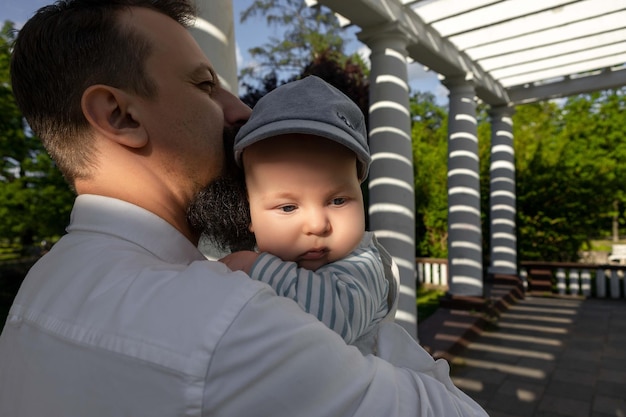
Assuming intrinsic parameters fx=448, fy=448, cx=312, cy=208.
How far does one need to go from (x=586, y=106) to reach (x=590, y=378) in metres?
22.2

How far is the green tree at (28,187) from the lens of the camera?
9125mm

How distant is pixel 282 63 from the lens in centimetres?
2300

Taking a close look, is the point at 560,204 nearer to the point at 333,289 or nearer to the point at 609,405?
the point at 609,405

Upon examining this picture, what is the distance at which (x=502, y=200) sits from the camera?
1185 centimetres

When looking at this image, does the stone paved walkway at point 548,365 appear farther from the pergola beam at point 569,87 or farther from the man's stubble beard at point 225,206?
the pergola beam at point 569,87

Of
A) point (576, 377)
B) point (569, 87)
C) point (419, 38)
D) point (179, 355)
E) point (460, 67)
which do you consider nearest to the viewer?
point (179, 355)

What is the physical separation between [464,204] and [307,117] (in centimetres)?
858

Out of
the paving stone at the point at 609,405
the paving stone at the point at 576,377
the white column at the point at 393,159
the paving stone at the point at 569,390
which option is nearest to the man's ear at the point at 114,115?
the white column at the point at 393,159

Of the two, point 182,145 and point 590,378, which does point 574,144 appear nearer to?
point 590,378

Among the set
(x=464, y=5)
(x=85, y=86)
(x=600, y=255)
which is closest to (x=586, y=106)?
(x=600, y=255)

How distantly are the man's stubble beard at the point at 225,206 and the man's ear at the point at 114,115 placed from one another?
23 centimetres

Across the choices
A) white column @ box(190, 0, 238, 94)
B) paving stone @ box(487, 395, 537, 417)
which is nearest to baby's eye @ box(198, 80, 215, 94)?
white column @ box(190, 0, 238, 94)

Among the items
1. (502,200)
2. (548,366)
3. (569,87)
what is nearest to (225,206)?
(548,366)

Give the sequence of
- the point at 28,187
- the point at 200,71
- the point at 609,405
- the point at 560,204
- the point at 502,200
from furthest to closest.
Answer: the point at 560,204, the point at 502,200, the point at 28,187, the point at 609,405, the point at 200,71
